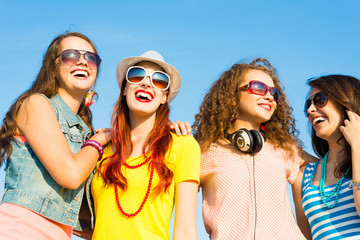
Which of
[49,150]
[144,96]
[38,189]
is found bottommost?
[38,189]

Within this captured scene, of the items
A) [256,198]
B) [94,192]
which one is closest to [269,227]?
[256,198]

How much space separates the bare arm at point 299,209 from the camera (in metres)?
6.02

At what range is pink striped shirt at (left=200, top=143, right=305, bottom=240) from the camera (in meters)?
5.30

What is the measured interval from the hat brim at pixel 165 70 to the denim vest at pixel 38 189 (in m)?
1.04

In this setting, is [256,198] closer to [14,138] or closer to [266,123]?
[266,123]

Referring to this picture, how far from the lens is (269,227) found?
209 inches

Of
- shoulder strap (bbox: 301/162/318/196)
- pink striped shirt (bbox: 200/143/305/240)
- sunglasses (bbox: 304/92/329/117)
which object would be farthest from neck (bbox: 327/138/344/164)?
pink striped shirt (bbox: 200/143/305/240)

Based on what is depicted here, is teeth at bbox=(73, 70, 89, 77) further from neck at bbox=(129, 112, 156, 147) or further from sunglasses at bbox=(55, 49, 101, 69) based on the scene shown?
neck at bbox=(129, 112, 156, 147)

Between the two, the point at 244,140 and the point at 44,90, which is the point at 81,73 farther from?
the point at 244,140

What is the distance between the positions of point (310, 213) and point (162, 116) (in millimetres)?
2384

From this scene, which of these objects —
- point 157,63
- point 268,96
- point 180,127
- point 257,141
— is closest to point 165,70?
point 157,63

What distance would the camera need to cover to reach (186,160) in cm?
470

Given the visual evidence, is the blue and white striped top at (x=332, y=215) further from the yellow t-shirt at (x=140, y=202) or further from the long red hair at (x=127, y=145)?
the long red hair at (x=127, y=145)

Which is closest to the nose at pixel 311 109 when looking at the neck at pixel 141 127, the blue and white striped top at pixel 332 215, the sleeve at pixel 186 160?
the blue and white striped top at pixel 332 215
